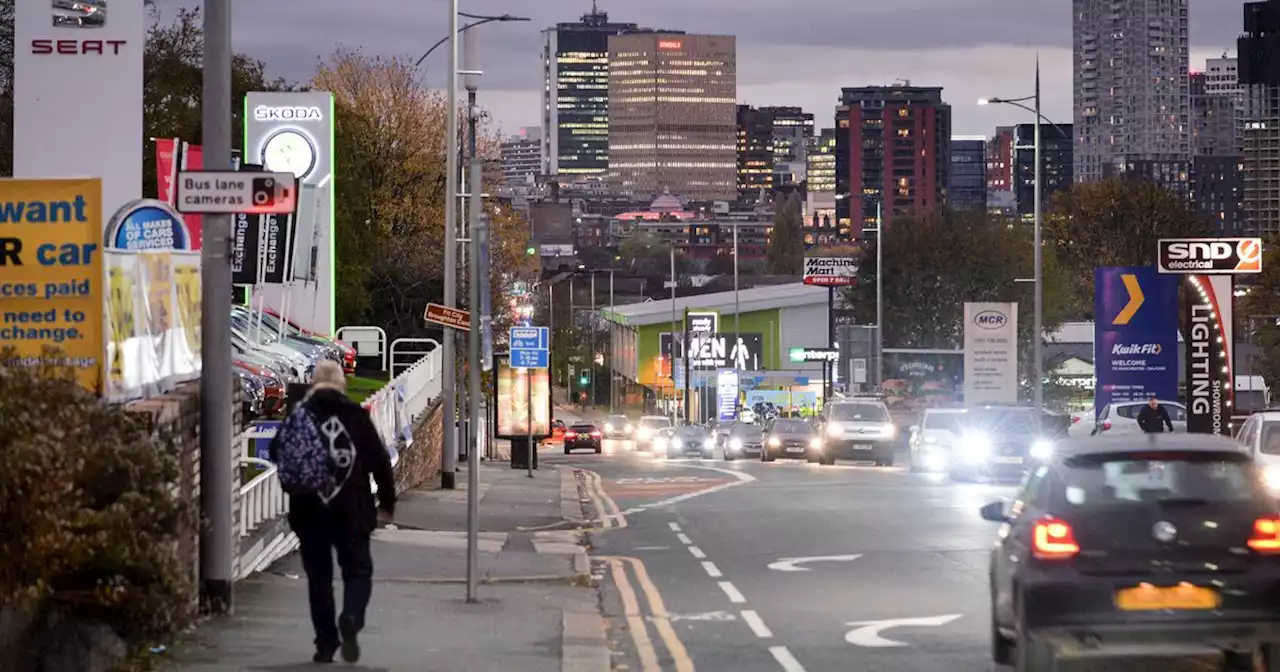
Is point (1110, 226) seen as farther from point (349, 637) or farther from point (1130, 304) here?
point (349, 637)

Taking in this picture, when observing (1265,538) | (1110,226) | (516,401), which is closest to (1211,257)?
(516,401)

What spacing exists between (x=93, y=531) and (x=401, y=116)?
68.3 metres

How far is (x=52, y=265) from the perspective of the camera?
42.0ft

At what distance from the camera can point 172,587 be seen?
36.1 ft

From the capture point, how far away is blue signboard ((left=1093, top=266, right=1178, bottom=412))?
164 feet

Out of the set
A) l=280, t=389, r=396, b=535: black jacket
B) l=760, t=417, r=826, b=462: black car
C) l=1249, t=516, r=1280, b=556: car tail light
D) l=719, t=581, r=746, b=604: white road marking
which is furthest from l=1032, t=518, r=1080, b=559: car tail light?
l=760, t=417, r=826, b=462: black car

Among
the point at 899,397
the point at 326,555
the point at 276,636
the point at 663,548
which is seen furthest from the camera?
the point at 899,397

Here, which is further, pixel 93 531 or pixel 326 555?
pixel 326 555

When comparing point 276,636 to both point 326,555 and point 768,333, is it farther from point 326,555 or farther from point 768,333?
point 768,333

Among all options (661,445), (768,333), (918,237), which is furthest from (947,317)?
(661,445)

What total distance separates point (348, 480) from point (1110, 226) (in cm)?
10555

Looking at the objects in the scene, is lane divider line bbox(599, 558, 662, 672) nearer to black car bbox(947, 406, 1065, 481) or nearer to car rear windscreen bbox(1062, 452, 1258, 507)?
car rear windscreen bbox(1062, 452, 1258, 507)

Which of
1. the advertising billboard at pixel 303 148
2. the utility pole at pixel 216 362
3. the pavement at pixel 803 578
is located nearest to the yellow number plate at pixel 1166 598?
the pavement at pixel 803 578

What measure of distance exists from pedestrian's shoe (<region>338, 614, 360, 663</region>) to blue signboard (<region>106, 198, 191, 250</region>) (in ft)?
30.7
